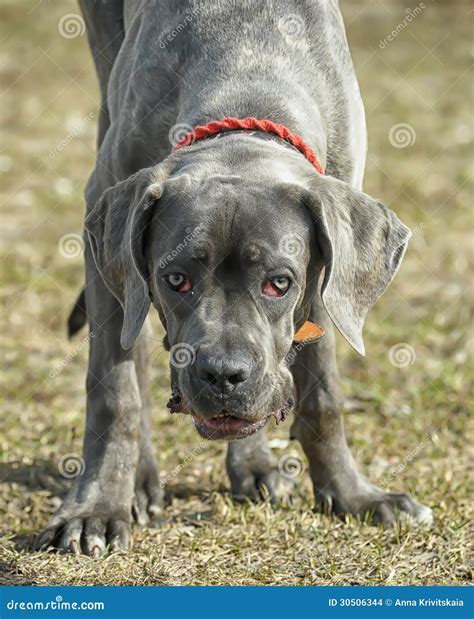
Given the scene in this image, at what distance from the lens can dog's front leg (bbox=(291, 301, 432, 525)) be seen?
4574mm

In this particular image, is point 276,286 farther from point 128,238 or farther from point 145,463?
point 145,463

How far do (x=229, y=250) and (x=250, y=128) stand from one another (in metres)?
0.57

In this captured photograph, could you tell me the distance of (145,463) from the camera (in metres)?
4.72

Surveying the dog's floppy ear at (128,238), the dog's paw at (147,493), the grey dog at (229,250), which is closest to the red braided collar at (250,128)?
the grey dog at (229,250)

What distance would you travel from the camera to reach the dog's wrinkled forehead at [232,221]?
3676mm

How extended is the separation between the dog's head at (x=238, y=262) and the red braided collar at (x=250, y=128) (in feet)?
0.22

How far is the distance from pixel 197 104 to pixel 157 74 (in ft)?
1.00

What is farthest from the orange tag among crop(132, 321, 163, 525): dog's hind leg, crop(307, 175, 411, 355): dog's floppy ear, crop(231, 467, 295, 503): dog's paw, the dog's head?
crop(231, 467, 295, 503): dog's paw

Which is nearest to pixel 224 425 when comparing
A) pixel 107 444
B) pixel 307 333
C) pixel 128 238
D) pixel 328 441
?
pixel 307 333

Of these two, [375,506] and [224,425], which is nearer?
[224,425]

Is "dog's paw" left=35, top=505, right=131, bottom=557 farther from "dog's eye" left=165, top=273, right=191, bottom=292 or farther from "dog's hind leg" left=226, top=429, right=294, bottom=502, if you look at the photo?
"dog's eye" left=165, top=273, right=191, bottom=292

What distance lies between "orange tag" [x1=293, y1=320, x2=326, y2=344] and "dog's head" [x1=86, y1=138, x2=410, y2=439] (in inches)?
2.8

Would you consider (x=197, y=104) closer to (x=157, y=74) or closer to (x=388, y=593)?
(x=157, y=74)

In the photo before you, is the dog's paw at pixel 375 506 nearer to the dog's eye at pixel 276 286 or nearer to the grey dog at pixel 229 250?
the grey dog at pixel 229 250
